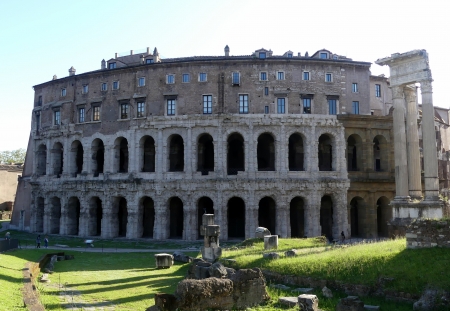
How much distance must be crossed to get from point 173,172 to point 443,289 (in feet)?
90.3

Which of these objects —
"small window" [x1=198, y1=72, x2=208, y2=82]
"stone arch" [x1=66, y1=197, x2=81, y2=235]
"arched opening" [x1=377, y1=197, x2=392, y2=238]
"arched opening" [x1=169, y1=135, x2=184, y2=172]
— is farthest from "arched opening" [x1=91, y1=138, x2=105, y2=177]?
"arched opening" [x1=377, y1=197, x2=392, y2=238]

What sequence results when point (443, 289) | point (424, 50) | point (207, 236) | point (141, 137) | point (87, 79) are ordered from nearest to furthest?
1. point (443, 289)
2. point (207, 236)
3. point (424, 50)
4. point (141, 137)
5. point (87, 79)

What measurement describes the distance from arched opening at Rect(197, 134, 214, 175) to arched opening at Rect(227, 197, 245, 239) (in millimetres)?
3773

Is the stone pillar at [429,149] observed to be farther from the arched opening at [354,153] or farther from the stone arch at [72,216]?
the stone arch at [72,216]

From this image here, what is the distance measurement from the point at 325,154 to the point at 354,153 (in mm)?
2911

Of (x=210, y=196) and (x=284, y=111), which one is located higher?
(x=284, y=111)

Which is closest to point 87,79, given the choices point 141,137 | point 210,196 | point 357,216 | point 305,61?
point 141,137

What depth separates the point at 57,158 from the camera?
45.2m

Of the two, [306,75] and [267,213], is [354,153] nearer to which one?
[306,75]

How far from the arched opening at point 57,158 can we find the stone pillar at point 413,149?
33813mm

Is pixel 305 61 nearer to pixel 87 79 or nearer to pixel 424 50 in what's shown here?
pixel 424 50

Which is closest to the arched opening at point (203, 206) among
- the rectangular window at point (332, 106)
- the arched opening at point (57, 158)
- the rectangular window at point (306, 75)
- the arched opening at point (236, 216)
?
the arched opening at point (236, 216)

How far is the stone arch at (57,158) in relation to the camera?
44.6 metres

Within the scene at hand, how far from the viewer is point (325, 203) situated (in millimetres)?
39531
